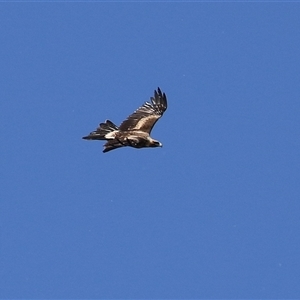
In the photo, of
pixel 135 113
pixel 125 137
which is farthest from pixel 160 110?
pixel 125 137

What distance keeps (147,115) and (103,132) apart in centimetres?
278

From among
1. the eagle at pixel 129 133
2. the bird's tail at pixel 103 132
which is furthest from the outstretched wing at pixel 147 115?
the bird's tail at pixel 103 132

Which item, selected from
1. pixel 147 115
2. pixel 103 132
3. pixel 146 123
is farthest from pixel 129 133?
pixel 147 115

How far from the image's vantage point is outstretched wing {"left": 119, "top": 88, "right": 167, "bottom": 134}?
3155 centimetres

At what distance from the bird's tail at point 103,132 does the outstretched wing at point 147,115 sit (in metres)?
0.62

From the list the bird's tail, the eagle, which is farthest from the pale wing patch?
the bird's tail

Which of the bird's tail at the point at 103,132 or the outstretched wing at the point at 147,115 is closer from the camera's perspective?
the bird's tail at the point at 103,132

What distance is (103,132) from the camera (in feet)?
99.7

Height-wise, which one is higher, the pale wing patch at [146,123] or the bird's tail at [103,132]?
the pale wing patch at [146,123]

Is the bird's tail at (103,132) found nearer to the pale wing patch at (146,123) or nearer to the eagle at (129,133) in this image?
the eagle at (129,133)

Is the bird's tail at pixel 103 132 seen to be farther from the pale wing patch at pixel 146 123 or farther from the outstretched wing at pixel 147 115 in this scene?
the pale wing patch at pixel 146 123

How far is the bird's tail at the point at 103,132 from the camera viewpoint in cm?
3030

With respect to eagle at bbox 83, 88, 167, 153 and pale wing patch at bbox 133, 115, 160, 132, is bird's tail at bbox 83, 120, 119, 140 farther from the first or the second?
pale wing patch at bbox 133, 115, 160, 132

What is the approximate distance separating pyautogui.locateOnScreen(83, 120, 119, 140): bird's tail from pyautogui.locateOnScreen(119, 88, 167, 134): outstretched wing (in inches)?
24.6
